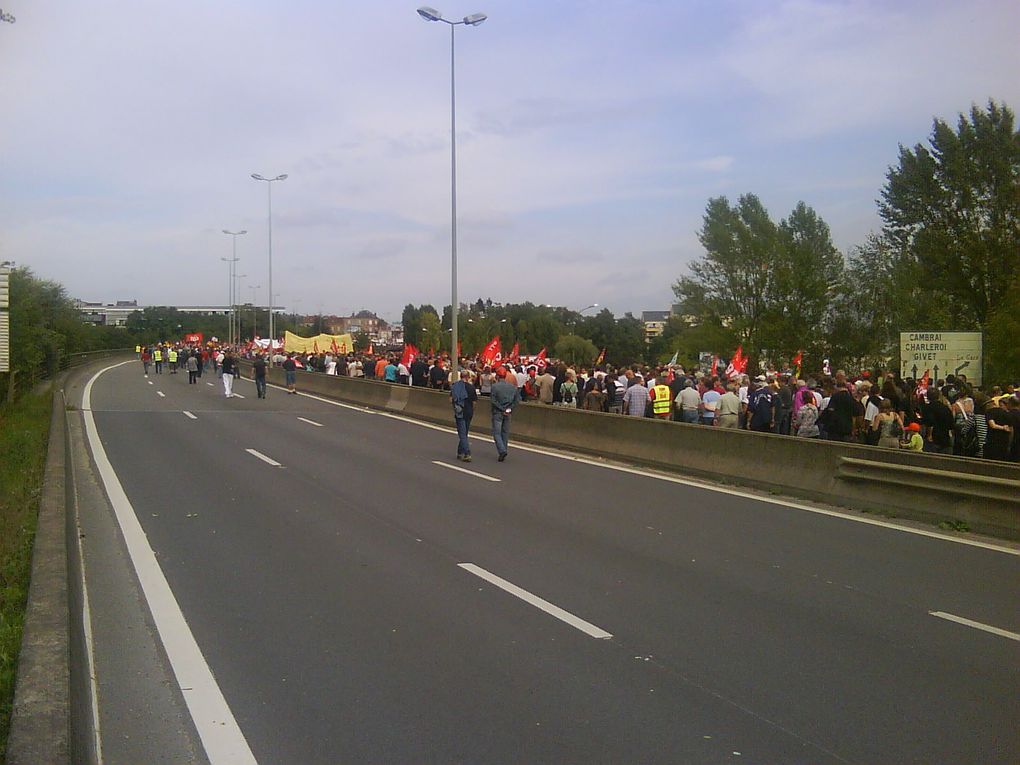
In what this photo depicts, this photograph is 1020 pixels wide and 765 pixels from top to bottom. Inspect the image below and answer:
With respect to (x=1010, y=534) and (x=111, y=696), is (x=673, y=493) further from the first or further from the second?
(x=111, y=696)

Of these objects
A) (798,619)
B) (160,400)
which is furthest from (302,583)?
(160,400)

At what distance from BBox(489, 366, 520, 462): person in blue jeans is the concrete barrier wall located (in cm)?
203

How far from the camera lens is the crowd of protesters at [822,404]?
14.0 m

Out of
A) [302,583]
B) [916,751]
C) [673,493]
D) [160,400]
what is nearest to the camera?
[916,751]

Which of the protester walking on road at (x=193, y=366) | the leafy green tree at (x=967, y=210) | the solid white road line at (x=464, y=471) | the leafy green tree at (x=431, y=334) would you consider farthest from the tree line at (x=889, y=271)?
the leafy green tree at (x=431, y=334)

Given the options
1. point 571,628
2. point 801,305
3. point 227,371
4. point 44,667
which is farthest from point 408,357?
point 44,667

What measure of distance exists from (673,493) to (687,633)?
7.24 metres

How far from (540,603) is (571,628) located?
2.32 ft

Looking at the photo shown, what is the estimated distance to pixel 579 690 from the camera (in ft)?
19.0

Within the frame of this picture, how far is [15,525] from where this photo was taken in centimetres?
975

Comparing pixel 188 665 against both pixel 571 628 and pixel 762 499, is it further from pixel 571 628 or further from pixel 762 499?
pixel 762 499

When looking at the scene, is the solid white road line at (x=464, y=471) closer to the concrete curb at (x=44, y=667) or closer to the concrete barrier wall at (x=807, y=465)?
the concrete barrier wall at (x=807, y=465)

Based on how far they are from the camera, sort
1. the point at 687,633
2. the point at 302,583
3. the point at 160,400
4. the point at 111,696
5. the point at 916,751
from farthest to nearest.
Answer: the point at 160,400
the point at 302,583
the point at 687,633
the point at 111,696
the point at 916,751

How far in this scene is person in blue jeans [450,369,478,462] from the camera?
1808cm
